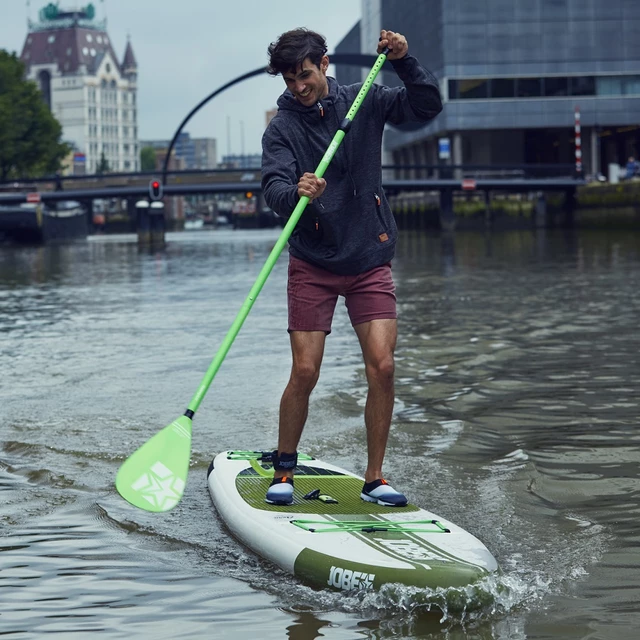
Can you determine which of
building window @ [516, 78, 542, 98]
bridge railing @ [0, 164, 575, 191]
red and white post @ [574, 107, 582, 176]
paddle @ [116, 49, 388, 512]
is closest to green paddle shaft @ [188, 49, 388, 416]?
paddle @ [116, 49, 388, 512]

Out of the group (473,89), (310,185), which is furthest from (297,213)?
(473,89)

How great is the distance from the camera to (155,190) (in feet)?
213

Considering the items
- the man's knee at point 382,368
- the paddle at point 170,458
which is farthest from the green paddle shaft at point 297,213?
the man's knee at point 382,368

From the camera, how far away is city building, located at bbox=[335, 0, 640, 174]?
7356 centimetres

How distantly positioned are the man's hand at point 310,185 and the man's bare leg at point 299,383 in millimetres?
635

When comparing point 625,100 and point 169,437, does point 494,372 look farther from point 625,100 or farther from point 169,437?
point 625,100

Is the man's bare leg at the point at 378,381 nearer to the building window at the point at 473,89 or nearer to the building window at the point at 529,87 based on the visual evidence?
the building window at the point at 473,89

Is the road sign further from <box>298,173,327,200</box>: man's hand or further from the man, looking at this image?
<box>298,173,327,200</box>: man's hand

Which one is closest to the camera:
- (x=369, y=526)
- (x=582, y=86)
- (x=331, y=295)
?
(x=369, y=526)

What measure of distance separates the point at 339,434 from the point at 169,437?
2201 mm

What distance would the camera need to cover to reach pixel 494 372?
32.0 ft

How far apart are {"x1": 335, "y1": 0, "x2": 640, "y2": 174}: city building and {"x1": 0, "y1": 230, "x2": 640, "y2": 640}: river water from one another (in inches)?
2413

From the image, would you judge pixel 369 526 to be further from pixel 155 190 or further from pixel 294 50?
pixel 155 190

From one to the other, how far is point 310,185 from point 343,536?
1412 millimetres
